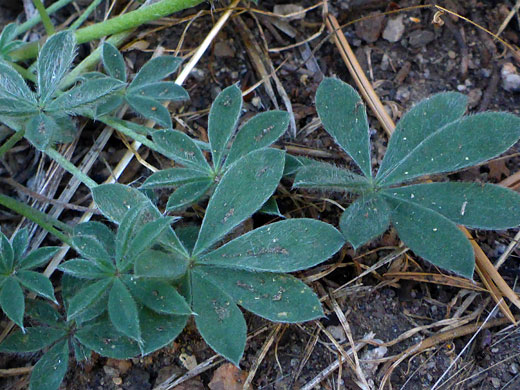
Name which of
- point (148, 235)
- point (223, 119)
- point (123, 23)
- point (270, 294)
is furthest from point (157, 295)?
A: point (123, 23)

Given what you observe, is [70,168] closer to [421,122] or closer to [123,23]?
[123,23]

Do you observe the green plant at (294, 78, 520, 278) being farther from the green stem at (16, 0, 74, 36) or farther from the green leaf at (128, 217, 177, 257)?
the green stem at (16, 0, 74, 36)

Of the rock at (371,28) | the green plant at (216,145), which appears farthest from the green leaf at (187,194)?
the rock at (371,28)

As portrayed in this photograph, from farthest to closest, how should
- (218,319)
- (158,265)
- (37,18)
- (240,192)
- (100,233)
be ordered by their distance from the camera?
(37,18), (100,233), (240,192), (218,319), (158,265)

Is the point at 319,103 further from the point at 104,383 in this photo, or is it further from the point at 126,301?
the point at 104,383

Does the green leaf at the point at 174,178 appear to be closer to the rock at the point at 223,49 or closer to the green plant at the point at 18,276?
the green plant at the point at 18,276

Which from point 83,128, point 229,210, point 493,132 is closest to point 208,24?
point 83,128
